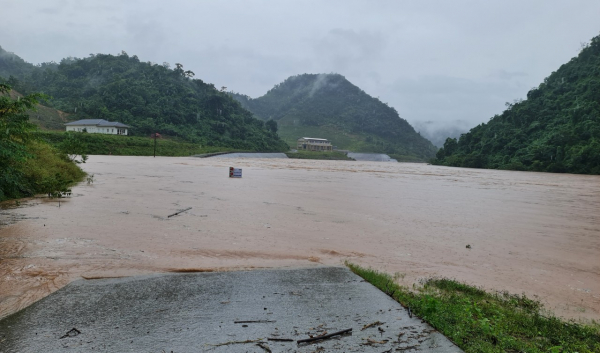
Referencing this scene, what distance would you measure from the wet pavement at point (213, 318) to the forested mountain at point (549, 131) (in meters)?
58.6

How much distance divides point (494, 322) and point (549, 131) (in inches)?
2816

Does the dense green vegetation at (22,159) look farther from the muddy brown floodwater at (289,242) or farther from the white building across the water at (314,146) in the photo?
the white building across the water at (314,146)

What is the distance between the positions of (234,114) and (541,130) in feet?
213

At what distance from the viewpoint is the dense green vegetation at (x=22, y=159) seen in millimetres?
7453

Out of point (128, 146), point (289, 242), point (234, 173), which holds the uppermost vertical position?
point (128, 146)

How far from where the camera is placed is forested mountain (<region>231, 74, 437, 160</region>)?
129 metres

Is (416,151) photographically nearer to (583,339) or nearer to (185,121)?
(185,121)

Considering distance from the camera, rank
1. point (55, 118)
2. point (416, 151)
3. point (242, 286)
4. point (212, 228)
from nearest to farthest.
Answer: point (242, 286) < point (212, 228) < point (55, 118) < point (416, 151)

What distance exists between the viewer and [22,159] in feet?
24.5

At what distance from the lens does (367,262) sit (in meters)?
6.57

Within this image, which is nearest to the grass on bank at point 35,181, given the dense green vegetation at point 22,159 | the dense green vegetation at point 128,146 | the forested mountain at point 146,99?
the dense green vegetation at point 22,159

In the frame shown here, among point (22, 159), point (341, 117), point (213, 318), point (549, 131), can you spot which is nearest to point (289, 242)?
point (213, 318)

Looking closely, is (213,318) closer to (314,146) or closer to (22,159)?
(22,159)

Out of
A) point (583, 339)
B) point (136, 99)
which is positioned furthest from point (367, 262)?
point (136, 99)
